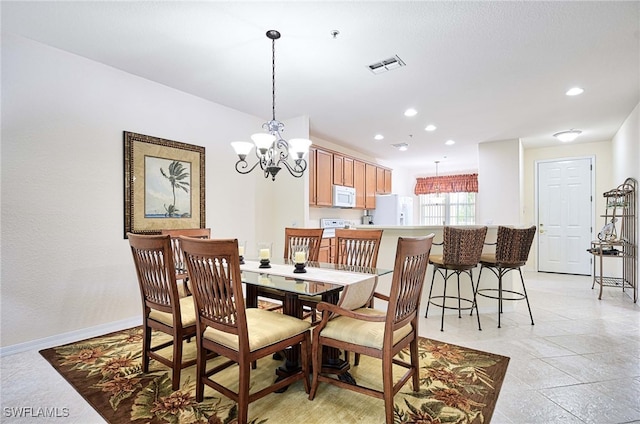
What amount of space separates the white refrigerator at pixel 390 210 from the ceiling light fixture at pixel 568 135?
2.81m

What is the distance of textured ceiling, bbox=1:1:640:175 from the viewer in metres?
2.19

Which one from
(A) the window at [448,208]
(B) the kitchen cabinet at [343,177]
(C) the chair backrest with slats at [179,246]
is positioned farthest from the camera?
(A) the window at [448,208]

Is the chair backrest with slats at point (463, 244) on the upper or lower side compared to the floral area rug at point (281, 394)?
upper

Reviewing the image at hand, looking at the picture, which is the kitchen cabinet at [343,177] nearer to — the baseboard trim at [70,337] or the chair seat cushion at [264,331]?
the baseboard trim at [70,337]

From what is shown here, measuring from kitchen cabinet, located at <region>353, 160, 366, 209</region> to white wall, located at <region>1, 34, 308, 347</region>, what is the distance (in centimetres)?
335

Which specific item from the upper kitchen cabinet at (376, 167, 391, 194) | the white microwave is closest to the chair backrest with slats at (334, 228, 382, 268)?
the white microwave

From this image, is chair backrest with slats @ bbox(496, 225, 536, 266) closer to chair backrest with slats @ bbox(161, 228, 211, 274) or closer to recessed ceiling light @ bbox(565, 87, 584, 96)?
recessed ceiling light @ bbox(565, 87, 584, 96)

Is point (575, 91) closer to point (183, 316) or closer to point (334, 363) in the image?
point (334, 363)

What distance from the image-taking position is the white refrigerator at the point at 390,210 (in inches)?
261

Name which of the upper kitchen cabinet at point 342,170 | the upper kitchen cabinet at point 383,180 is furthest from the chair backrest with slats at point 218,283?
the upper kitchen cabinet at point 383,180

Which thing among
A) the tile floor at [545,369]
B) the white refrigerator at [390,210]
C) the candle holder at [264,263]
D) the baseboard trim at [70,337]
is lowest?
the tile floor at [545,369]

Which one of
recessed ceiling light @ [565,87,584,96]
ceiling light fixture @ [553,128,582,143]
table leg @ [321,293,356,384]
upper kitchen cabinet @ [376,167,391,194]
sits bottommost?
table leg @ [321,293,356,384]

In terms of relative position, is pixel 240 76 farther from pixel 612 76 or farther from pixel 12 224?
pixel 612 76

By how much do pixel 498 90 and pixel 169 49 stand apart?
127 inches
